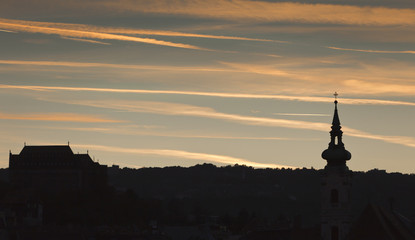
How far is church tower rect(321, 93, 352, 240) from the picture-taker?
13400 centimetres

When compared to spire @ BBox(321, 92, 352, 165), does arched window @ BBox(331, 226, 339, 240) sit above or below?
below

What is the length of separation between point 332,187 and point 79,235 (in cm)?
7309

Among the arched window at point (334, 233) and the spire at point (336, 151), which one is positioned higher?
the spire at point (336, 151)

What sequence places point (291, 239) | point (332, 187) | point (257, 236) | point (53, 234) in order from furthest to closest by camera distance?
point (53, 234), point (257, 236), point (291, 239), point (332, 187)

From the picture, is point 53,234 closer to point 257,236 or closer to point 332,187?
point 257,236

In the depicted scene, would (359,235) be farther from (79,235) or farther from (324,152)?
(79,235)

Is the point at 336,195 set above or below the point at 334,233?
above

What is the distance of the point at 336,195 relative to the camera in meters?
134

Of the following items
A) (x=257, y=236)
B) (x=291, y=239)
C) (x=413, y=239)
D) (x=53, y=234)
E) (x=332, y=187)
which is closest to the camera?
(x=413, y=239)

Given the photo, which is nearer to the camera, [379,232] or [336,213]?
[379,232]

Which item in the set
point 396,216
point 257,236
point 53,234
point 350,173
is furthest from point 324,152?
point 53,234

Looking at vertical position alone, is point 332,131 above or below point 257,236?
above

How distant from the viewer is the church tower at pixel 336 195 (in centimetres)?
13400

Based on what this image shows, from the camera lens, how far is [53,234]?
191125 millimetres
